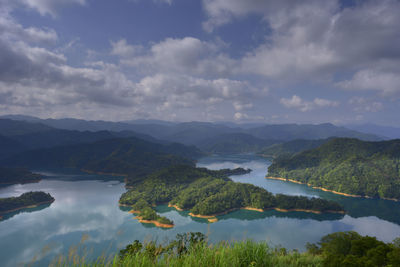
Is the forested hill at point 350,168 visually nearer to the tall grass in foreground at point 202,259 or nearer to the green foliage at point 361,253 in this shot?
the green foliage at point 361,253

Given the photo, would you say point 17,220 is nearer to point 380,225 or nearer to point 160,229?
point 160,229

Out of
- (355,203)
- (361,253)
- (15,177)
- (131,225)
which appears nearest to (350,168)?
(355,203)

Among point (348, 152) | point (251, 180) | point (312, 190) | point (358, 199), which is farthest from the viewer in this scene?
point (348, 152)

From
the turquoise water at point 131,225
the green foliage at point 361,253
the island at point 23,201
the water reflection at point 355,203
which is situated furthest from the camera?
the water reflection at point 355,203

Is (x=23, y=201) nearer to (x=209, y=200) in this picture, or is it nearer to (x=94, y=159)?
(x=209, y=200)

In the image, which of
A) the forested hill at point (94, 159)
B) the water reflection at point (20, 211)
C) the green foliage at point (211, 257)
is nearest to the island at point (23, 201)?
the water reflection at point (20, 211)

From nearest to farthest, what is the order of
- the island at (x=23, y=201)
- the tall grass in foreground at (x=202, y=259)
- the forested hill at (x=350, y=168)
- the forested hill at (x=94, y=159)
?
the tall grass in foreground at (x=202, y=259)
the island at (x=23, y=201)
the forested hill at (x=350, y=168)
the forested hill at (x=94, y=159)

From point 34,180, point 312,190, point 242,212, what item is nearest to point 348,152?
point 312,190
